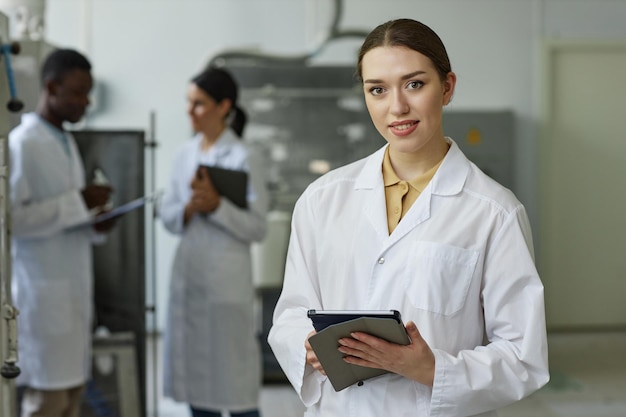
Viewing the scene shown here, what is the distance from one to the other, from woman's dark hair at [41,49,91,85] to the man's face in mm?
12

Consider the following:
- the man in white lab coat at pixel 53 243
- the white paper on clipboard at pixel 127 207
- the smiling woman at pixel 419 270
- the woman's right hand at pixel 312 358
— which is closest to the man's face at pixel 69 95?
the man in white lab coat at pixel 53 243

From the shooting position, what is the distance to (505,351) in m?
1.11

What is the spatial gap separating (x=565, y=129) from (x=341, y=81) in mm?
2016

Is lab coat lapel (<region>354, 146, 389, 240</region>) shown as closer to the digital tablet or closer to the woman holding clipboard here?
the digital tablet

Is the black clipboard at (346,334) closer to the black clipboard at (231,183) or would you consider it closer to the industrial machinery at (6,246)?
the industrial machinery at (6,246)

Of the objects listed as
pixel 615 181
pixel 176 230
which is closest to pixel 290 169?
pixel 176 230

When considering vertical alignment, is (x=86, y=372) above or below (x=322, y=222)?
below

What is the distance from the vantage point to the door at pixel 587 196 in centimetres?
198

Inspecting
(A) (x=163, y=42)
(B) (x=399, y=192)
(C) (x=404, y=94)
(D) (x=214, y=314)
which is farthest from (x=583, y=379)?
(A) (x=163, y=42)

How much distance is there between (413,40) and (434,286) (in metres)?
0.32

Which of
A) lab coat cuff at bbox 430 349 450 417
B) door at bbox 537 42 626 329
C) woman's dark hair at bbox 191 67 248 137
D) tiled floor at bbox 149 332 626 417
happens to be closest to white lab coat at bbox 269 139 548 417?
lab coat cuff at bbox 430 349 450 417

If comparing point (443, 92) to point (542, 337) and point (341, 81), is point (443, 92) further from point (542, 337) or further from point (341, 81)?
point (341, 81)

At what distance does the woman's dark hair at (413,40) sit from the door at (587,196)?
878mm

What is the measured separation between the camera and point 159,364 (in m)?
3.87
